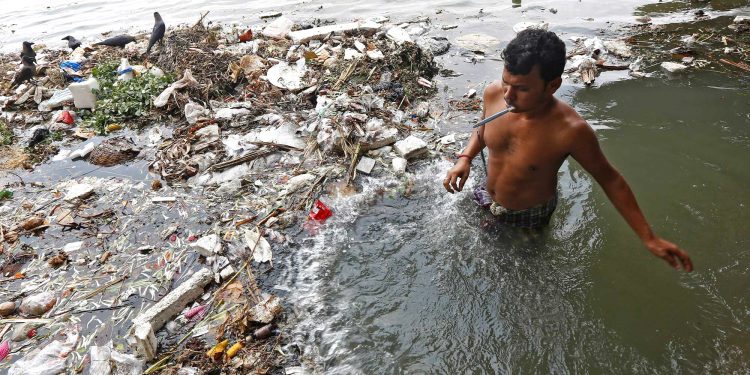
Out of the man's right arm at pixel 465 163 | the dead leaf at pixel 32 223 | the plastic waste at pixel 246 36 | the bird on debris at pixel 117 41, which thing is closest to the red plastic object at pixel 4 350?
the dead leaf at pixel 32 223

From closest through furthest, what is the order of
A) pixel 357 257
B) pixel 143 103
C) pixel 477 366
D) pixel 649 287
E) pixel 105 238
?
1. pixel 477 366
2. pixel 649 287
3. pixel 357 257
4. pixel 105 238
5. pixel 143 103

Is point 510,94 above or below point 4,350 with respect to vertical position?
above

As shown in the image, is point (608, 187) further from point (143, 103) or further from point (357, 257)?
point (143, 103)

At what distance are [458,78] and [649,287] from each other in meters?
3.40

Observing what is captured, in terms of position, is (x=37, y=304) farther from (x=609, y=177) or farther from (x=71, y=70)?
(x=71, y=70)

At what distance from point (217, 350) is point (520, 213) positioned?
190 centimetres

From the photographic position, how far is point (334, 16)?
7797 mm

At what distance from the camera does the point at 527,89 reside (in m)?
1.96

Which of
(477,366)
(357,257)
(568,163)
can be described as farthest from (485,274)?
(568,163)

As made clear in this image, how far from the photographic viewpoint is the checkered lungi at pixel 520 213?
102 inches

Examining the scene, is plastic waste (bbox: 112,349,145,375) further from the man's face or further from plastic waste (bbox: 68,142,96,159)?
plastic waste (bbox: 68,142,96,159)

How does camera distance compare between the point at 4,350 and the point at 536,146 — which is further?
the point at 4,350

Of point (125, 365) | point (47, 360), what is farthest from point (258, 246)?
point (47, 360)

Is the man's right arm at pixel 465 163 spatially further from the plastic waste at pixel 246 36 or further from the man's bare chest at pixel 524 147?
the plastic waste at pixel 246 36
